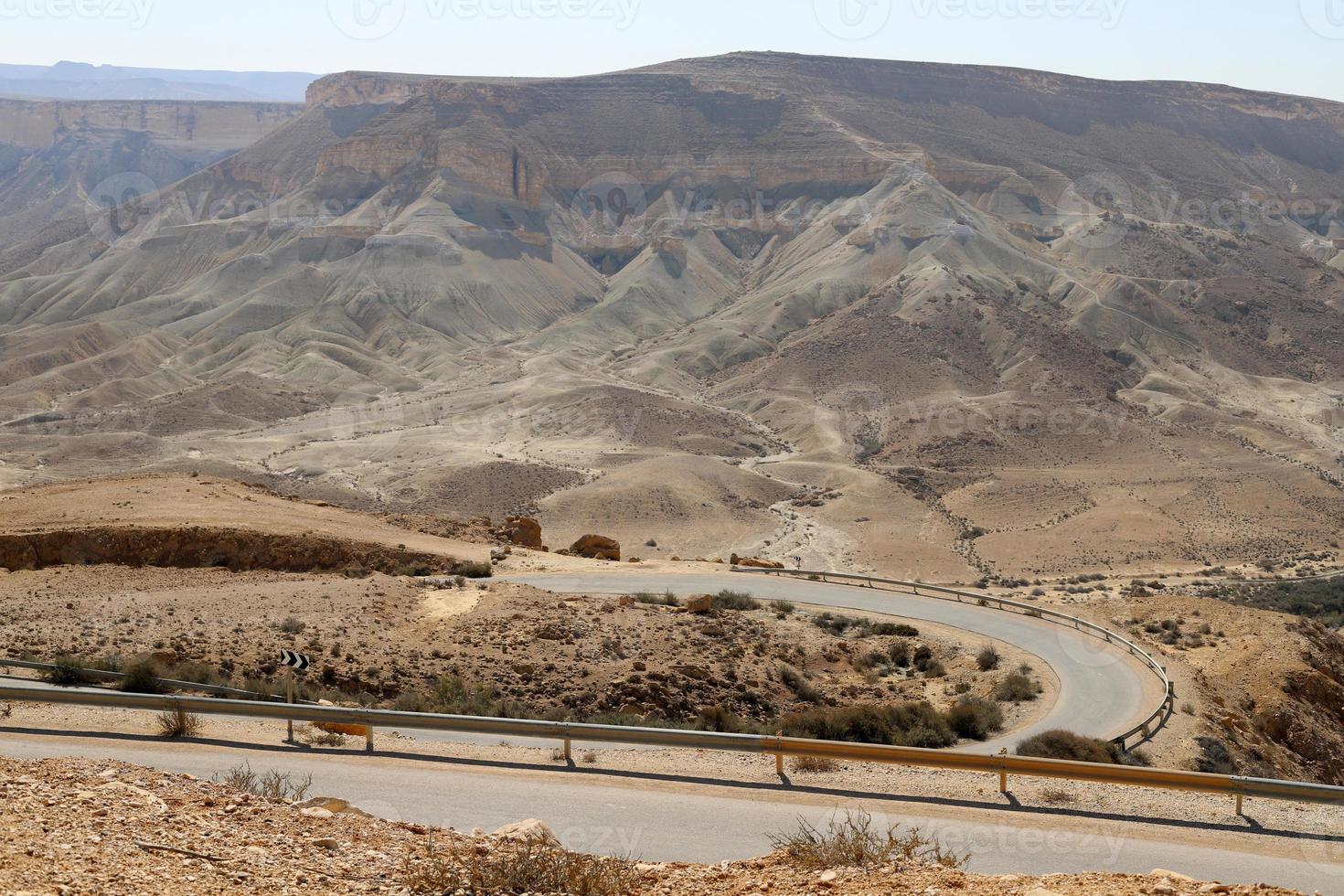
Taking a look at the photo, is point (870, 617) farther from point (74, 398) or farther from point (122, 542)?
point (74, 398)

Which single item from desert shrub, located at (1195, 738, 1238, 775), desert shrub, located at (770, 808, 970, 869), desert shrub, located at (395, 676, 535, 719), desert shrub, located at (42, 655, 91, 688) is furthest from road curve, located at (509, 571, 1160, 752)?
desert shrub, located at (42, 655, 91, 688)

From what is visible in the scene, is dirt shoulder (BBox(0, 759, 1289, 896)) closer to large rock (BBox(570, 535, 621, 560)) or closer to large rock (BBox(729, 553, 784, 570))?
large rock (BBox(729, 553, 784, 570))

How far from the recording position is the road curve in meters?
18.0

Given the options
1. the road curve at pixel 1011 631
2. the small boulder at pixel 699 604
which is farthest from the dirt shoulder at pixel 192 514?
the small boulder at pixel 699 604

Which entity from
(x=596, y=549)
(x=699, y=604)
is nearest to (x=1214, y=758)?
(x=699, y=604)

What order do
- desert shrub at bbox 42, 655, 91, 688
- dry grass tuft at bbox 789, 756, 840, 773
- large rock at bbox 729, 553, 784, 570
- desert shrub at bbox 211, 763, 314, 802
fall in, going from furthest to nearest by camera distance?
large rock at bbox 729, 553, 784, 570
desert shrub at bbox 42, 655, 91, 688
dry grass tuft at bbox 789, 756, 840, 773
desert shrub at bbox 211, 763, 314, 802

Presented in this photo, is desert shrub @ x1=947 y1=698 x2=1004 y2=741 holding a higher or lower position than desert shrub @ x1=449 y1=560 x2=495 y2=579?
higher

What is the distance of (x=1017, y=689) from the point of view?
63.5 ft

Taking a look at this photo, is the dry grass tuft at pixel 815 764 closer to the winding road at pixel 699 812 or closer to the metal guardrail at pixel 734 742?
the metal guardrail at pixel 734 742

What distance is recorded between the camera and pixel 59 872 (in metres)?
6.68

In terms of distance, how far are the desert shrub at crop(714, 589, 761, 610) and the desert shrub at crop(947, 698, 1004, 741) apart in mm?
8259

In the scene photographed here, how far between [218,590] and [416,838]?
14.7 m

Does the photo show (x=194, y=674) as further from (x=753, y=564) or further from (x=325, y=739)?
(x=753, y=564)

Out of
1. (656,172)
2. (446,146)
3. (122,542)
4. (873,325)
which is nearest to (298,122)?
(446,146)
